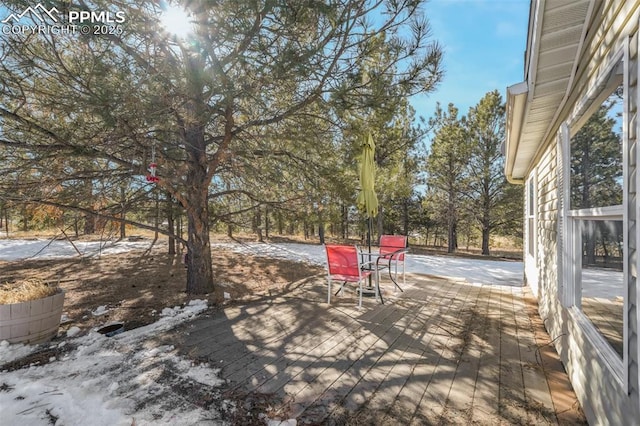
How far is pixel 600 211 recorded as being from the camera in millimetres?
1673

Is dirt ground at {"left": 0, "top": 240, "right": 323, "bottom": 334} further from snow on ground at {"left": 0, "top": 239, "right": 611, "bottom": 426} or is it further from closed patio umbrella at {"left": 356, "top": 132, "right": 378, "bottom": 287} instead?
closed patio umbrella at {"left": 356, "top": 132, "right": 378, "bottom": 287}

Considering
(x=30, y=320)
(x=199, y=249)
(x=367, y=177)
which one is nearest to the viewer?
Answer: (x=30, y=320)

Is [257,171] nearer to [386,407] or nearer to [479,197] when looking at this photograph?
[386,407]

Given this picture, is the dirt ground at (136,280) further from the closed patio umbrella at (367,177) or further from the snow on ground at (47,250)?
the closed patio umbrella at (367,177)

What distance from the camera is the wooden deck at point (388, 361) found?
73.0 inches

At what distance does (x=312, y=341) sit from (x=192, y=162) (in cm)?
293

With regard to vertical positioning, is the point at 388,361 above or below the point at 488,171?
below

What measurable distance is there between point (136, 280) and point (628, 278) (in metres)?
6.54

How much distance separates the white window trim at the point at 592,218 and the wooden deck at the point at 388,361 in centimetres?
53

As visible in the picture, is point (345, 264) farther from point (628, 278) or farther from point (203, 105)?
point (628, 278)

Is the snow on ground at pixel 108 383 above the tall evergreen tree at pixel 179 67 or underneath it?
underneath

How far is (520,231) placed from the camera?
41.8 feet

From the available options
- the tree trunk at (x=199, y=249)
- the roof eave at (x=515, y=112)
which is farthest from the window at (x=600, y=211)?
the tree trunk at (x=199, y=249)

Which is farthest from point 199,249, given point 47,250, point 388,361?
point 47,250
